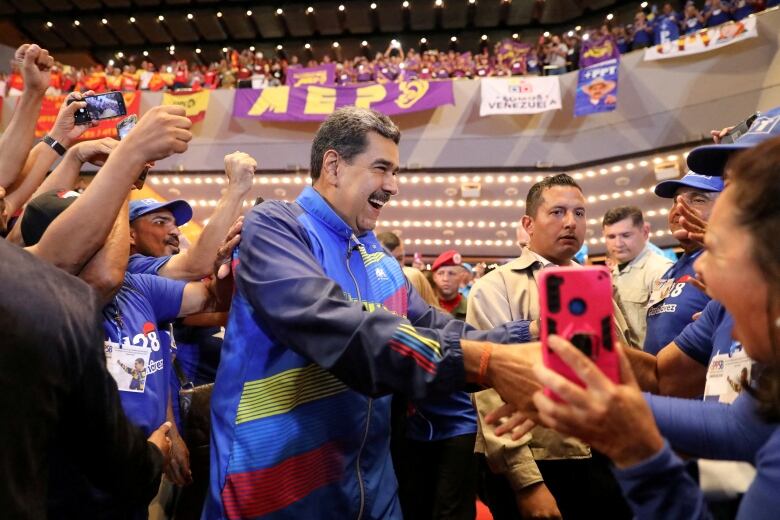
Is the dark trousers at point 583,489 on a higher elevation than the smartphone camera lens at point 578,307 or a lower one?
lower

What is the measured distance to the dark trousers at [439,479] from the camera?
2.54m

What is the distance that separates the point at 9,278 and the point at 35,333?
A: 0.34 ft

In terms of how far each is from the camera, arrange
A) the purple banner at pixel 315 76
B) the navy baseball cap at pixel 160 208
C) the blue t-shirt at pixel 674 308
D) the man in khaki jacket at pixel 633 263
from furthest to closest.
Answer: the purple banner at pixel 315 76, the man in khaki jacket at pixel 633 263, the navy baseball cap at pixel 160 208, the blue t-shirt at pixel 674 308

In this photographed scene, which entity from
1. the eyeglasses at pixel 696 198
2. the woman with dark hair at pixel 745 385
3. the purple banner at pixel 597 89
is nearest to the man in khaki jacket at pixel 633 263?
the eyeglasses at pixel 696 198

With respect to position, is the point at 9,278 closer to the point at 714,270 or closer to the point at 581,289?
the point at 581,289

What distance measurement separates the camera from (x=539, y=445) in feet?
7.72

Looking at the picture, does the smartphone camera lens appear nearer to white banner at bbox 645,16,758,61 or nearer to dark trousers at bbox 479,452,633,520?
dark trousers at bbox 479,452,633,520

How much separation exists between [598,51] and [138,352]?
477 inches

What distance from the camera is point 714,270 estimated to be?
3.30ft

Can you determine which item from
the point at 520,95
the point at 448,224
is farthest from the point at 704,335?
the point at 448,224

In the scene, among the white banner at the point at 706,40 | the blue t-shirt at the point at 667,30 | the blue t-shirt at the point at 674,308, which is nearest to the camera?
the blue t-shirt at the point at 674,308

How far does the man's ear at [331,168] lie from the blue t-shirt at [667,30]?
1196 cm

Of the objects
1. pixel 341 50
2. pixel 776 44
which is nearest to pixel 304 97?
pixel 776 44

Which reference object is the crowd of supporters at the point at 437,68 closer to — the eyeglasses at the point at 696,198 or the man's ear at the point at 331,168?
the eyeglasses at the point at 696,198
